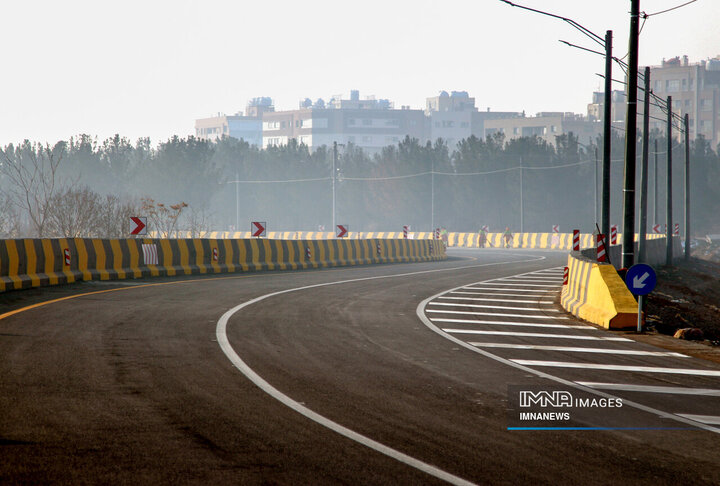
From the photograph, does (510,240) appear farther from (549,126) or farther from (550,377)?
(549,126)

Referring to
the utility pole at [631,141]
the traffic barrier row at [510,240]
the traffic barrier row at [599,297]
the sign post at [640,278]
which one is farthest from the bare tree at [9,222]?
the sign post at [640,278]

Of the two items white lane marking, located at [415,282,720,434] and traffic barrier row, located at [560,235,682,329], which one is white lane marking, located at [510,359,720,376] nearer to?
white lane marking, located at [415,282,720,434]

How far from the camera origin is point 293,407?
733cm

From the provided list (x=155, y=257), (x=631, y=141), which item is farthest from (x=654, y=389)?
(x=155, y=257)

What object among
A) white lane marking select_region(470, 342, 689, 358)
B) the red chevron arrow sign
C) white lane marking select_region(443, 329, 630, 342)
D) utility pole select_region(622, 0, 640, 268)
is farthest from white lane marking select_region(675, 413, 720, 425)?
the red chevron arrow sign

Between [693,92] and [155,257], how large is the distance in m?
160

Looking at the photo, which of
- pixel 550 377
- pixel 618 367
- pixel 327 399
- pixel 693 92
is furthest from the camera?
pixel 693 92

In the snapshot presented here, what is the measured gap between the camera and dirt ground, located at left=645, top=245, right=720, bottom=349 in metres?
15.9

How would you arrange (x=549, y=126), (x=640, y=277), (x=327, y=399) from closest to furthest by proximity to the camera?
(x=327, y=399) → (x=640, y=277) → (x=549, y=126)

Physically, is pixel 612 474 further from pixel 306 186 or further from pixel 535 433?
pixel 306 186

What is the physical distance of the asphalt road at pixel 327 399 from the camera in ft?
18.3

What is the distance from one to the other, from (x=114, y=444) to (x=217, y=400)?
5.26ft

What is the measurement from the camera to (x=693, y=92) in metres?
164

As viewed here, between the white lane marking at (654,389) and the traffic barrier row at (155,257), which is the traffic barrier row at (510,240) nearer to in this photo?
the traffic barrier row at (155,257)
